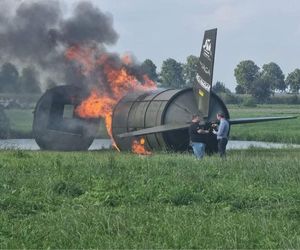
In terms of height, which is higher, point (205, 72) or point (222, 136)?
point (205, 72)

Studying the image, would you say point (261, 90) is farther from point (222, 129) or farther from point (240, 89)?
point (222, 129)

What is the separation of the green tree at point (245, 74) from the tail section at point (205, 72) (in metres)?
124

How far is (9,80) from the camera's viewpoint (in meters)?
37.2

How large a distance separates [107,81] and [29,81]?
6.28 metres

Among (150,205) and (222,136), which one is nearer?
(150,205)

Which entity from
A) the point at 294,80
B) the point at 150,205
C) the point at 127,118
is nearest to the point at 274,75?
the point at 294,80

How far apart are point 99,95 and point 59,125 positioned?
2524 millimetres

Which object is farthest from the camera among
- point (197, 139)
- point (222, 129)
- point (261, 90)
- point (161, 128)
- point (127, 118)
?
point (261, 90)

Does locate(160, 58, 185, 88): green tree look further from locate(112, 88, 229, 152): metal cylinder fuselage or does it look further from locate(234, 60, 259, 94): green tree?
locate(112, 88, 229, 152): metal cylinder fuselage

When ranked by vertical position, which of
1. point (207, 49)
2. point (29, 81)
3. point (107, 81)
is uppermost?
point (207, 49)

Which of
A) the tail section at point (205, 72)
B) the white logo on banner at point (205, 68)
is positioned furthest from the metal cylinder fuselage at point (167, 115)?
the white logo on banner at point (205, 68)

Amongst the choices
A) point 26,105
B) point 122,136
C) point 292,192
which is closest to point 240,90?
point 26,105

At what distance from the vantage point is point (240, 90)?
152 m

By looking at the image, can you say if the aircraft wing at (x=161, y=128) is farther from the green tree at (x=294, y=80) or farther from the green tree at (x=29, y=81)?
the green tree at (x=294, y=80)
